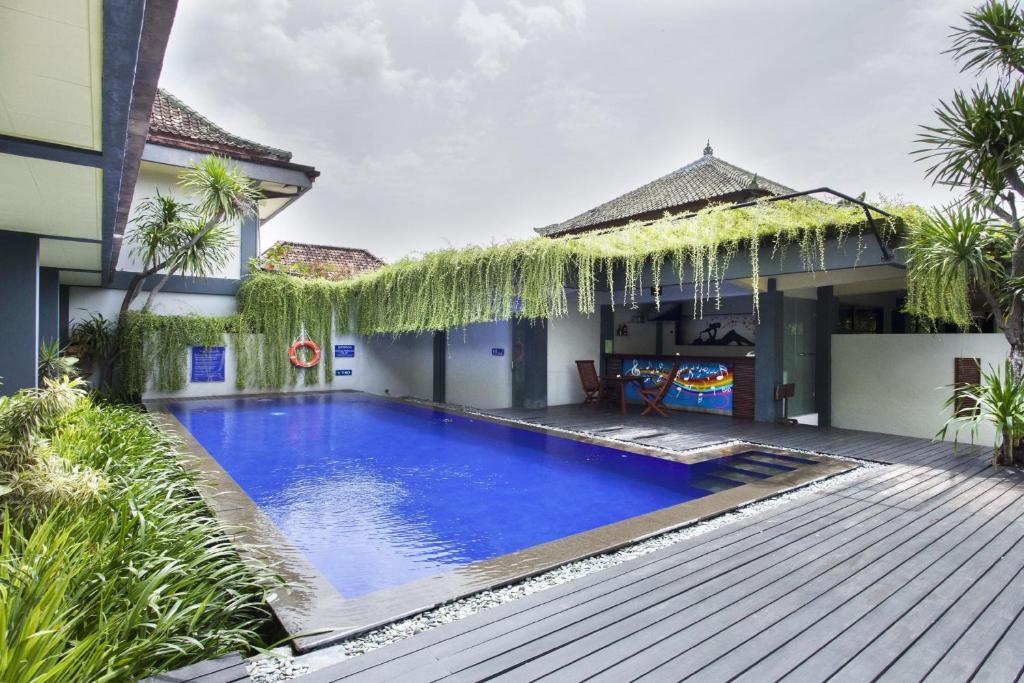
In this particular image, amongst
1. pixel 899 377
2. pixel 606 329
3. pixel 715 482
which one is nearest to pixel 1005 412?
pixel 899 377

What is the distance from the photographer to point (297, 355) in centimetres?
1155

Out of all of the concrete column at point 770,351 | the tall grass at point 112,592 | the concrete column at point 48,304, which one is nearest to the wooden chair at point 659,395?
→ the concrete column at point 770,351

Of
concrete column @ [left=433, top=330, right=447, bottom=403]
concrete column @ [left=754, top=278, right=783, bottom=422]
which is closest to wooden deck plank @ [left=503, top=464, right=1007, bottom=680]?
concrete column @ [left=754, top=278, right=783, bottom=422]

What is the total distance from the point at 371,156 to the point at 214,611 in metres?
21.3

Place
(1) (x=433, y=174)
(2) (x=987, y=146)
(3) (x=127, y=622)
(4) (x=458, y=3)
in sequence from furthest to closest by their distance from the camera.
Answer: (1) (x=433, y=174)
(4) (x=458, y=3)
(2) (x=987, y=146)
(3) (x=127, y=622)

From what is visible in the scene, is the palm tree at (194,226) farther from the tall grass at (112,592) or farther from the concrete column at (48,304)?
the tall grass at (112,592)

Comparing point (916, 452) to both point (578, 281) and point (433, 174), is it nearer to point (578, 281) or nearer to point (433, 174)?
point (578, 281)

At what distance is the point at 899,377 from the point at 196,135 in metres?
12.1

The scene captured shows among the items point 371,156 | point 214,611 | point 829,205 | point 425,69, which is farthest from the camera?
point 371,156

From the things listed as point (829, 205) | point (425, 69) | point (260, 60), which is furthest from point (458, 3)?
point (829, 205)

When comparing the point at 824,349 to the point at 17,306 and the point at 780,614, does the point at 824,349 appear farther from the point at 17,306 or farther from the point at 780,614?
the point at 17,306

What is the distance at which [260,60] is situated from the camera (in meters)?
13.9

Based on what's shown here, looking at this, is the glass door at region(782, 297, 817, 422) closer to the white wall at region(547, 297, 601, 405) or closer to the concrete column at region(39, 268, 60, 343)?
the white wall at region(547, 297, 601, 405)

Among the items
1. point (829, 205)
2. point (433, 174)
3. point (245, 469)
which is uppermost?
point (433, 174)
